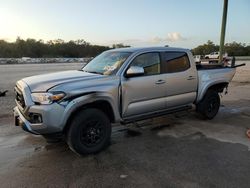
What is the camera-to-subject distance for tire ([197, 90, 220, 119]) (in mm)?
7121

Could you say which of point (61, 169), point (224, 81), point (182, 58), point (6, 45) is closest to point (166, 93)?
point (182, 58)

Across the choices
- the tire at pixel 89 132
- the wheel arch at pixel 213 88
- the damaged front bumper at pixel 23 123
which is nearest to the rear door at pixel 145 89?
the tire at pixel 89 132

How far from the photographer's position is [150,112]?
230 inches

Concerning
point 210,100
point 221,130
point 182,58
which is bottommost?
point 221,130

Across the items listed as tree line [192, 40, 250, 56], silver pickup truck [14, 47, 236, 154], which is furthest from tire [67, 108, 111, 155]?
tree line [192, 40, 250, 56]

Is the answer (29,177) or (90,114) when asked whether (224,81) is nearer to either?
(90,114)

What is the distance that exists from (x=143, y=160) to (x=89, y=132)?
1.07 meters

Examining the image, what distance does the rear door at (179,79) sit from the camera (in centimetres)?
608

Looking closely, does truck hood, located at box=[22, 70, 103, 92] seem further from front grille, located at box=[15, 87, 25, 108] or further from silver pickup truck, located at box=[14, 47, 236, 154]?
front grille, located at box=[15, 87, 25, 108]

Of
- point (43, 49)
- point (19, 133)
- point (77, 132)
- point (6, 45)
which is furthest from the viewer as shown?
point (43, 49)

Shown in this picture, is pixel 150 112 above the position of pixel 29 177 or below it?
above

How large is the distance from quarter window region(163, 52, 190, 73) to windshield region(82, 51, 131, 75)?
100 cm

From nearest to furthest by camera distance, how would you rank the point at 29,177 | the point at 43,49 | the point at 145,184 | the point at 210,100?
the point at 145,184, the point at 29,177, the point at 210,100, the point at 43,49

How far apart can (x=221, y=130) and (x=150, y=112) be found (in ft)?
6.20
